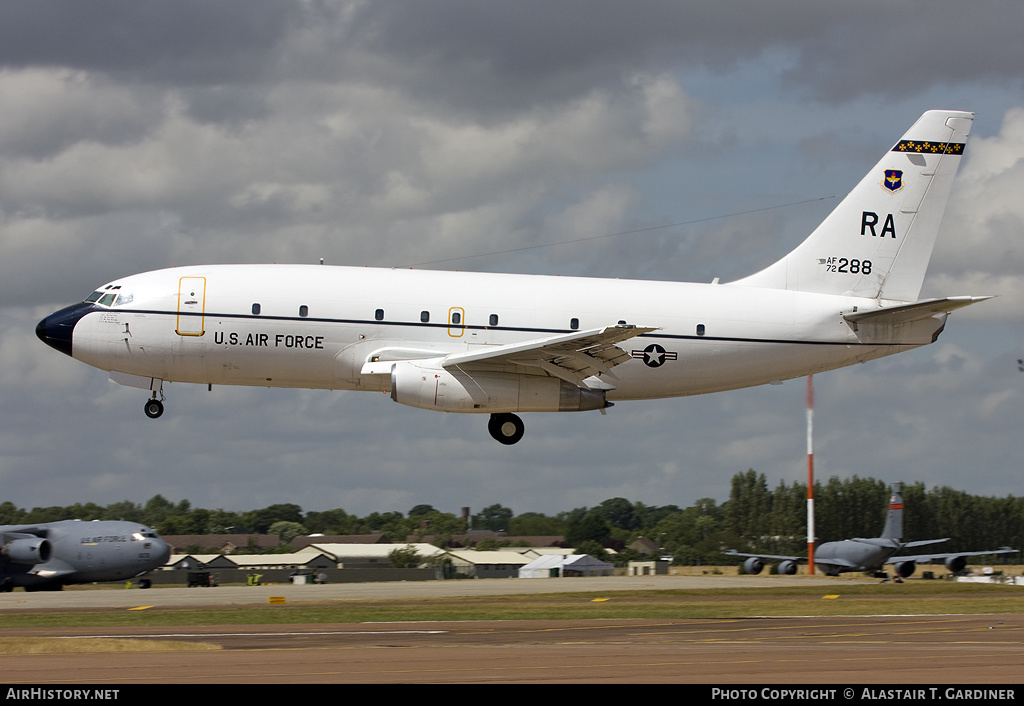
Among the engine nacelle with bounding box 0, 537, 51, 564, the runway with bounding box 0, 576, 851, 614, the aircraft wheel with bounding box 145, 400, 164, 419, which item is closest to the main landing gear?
the aircraft wheel with bounding box 145, 400, 164, 419

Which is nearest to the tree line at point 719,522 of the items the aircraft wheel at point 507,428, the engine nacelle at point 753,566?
the engine nacelle at point 753,566

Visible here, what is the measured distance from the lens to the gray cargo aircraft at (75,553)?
4362 centimetres

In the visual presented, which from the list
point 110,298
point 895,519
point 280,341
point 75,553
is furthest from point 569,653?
point 895,519

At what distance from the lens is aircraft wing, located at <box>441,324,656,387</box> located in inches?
1095

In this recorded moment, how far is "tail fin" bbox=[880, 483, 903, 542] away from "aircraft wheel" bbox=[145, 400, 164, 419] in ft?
168

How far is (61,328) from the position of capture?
29703 millimetres

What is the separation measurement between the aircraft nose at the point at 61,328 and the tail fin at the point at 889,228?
18.2 m

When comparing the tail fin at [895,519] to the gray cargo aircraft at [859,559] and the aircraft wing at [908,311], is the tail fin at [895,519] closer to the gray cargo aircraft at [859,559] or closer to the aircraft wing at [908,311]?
the gray cargo aircraft at [859,559]

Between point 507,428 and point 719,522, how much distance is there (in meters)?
59.5

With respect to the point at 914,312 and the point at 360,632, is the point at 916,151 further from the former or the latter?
the point at 360,632

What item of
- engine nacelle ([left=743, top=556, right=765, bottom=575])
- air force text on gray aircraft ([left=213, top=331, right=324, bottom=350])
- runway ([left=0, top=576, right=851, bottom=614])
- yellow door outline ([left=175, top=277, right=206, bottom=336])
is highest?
yellow door outline ([left=175, top=277, right=206, bottom=336])

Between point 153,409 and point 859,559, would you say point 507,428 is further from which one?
point 859,559

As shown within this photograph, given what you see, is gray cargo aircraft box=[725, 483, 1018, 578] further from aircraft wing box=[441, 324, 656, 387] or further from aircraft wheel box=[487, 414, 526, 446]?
aircraft wing box=[441, 324, 656, 387]
